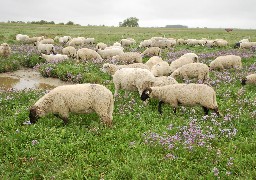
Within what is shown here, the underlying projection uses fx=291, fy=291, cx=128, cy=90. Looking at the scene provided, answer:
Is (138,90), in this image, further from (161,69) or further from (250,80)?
(250,80)

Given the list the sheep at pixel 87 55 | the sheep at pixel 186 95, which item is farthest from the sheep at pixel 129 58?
the sheep at pixel 186 95

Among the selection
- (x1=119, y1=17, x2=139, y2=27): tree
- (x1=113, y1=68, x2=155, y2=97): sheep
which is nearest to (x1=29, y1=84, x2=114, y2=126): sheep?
(x1=113, y1=68, x2=155, y2=97): sheep

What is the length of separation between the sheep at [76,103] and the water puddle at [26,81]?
6020mm

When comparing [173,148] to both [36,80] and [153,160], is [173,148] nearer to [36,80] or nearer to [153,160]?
[153,160]

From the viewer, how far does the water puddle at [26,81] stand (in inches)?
629

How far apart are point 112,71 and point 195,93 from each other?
6.58 m

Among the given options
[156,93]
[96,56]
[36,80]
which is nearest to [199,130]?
[156,93]

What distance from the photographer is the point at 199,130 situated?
8438 millimetres

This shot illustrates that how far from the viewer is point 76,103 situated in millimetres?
9414

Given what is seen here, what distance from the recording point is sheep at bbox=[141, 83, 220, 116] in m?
10.1

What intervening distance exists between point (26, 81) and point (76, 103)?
8995 millimetres

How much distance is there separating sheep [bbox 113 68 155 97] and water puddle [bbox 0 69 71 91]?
4.91 m

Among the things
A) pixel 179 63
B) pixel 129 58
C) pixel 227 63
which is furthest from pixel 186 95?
pixel 129 58

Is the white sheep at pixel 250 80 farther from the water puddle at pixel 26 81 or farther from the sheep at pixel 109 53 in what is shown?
the sheep at pixel 109 53
